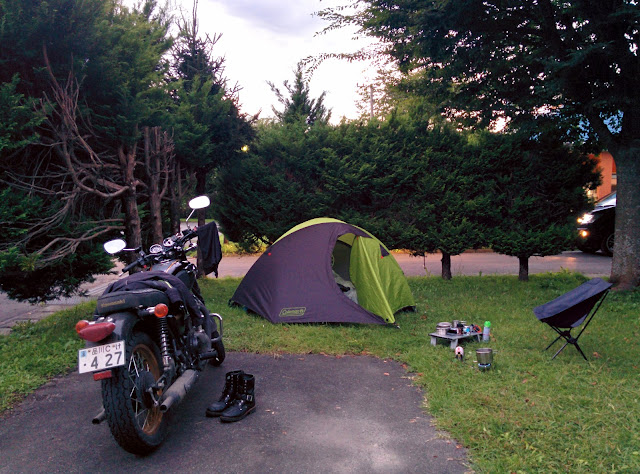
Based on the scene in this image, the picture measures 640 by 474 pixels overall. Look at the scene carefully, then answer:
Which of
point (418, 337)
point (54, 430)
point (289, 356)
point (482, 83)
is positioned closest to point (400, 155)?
point (482, 83)

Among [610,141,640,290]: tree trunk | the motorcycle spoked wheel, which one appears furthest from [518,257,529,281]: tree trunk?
the motorcycle spoked wheel

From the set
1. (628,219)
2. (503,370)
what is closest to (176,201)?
(503,370)

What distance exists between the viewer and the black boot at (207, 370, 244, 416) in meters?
3.81

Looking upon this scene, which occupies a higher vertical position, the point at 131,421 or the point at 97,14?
the point at 97,14

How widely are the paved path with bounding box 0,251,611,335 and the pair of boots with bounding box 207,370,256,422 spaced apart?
4.94 m

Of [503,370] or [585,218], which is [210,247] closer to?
[503,370]

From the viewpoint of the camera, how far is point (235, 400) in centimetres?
391

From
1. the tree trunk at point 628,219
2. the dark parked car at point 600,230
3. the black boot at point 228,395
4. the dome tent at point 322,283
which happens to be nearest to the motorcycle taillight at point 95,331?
the black boot at point 228,395

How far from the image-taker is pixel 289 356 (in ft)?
17.4

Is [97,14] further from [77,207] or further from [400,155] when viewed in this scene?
[400,155]

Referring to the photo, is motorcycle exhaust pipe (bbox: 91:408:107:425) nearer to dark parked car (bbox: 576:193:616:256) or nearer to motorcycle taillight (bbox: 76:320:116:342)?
motorcycle taillight (bbox: 76:320:116:342)

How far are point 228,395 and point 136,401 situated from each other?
0.92 m

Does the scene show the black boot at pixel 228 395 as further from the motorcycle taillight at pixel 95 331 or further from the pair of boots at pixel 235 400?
the motorcycle taillight at pixel 95 331

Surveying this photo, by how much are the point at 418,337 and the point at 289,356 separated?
1615mm
